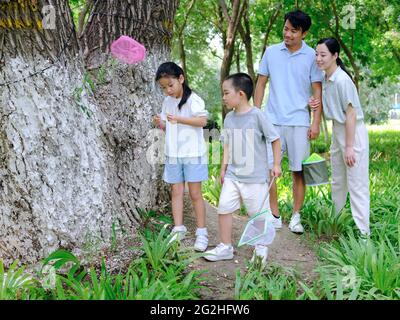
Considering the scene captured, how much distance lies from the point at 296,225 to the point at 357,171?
0.75 meters

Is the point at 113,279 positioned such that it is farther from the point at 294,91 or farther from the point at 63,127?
the point at 294,91

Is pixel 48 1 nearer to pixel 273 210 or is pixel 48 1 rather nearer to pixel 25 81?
pixel 25 81

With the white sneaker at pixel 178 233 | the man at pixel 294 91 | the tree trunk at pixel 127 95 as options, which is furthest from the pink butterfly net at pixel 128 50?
the white sneaker at pixel 178 233

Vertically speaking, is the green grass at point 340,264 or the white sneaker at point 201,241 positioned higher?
the white sneaker at point 201,241

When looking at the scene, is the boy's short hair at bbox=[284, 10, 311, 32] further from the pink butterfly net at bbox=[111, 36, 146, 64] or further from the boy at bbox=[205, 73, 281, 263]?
the pink butterfly net at bbox=[111, 36, 146, 64]

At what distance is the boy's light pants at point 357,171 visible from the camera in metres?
3.94

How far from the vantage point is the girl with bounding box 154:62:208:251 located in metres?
Result: 3.70

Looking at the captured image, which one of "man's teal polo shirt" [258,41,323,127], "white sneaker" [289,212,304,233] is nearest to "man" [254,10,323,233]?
"man's teal polo shirt" [258,41,323,127]

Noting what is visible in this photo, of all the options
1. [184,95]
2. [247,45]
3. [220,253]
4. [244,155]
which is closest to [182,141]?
[184,95]

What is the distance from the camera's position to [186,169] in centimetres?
383

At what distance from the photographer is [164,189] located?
4.32m

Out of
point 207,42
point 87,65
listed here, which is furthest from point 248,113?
point 207,42

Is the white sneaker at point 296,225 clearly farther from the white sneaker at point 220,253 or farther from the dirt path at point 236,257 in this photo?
the white sneaker at point 220,253

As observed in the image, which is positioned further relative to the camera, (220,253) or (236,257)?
(236,257)
